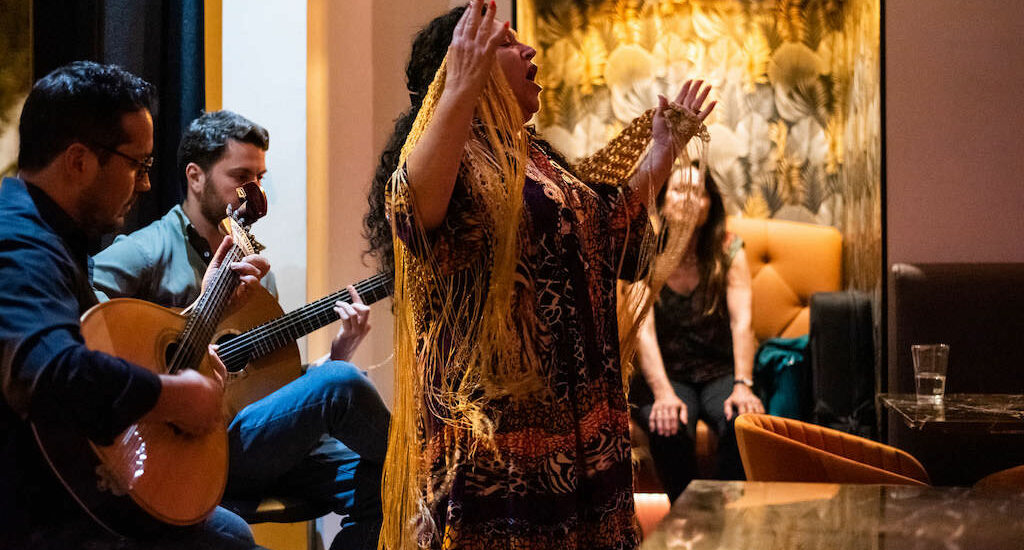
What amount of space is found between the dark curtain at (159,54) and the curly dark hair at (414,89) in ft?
2.95

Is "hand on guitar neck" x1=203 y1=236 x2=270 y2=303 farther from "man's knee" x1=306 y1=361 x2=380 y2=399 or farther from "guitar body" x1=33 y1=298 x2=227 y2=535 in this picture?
"man's knee" x1=306 y1=361 x2=380 y2=399

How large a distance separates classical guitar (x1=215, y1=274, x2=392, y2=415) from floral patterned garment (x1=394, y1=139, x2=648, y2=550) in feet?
2.87

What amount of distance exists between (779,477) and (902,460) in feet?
1.16

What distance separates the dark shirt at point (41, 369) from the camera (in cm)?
109

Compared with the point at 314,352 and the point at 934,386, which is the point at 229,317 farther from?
the point at 934,386

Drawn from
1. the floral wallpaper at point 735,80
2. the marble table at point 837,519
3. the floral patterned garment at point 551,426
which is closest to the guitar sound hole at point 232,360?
the floral patterned garment at point 551,426

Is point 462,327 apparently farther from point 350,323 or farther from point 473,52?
point 350,323

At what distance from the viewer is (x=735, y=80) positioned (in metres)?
4.21

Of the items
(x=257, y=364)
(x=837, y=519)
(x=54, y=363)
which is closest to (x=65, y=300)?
(x=54, y=363)

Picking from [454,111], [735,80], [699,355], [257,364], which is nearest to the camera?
[454,111]

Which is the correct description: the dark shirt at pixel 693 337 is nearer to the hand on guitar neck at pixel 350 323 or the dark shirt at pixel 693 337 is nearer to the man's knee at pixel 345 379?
the hand on guitar neck at pixel 350 323

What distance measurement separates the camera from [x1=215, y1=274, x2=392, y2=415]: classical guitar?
2.18 metres

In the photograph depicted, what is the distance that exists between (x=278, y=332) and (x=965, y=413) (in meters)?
1.59

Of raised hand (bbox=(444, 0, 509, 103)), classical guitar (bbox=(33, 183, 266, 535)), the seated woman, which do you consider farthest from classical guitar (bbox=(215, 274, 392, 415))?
the seated woman
